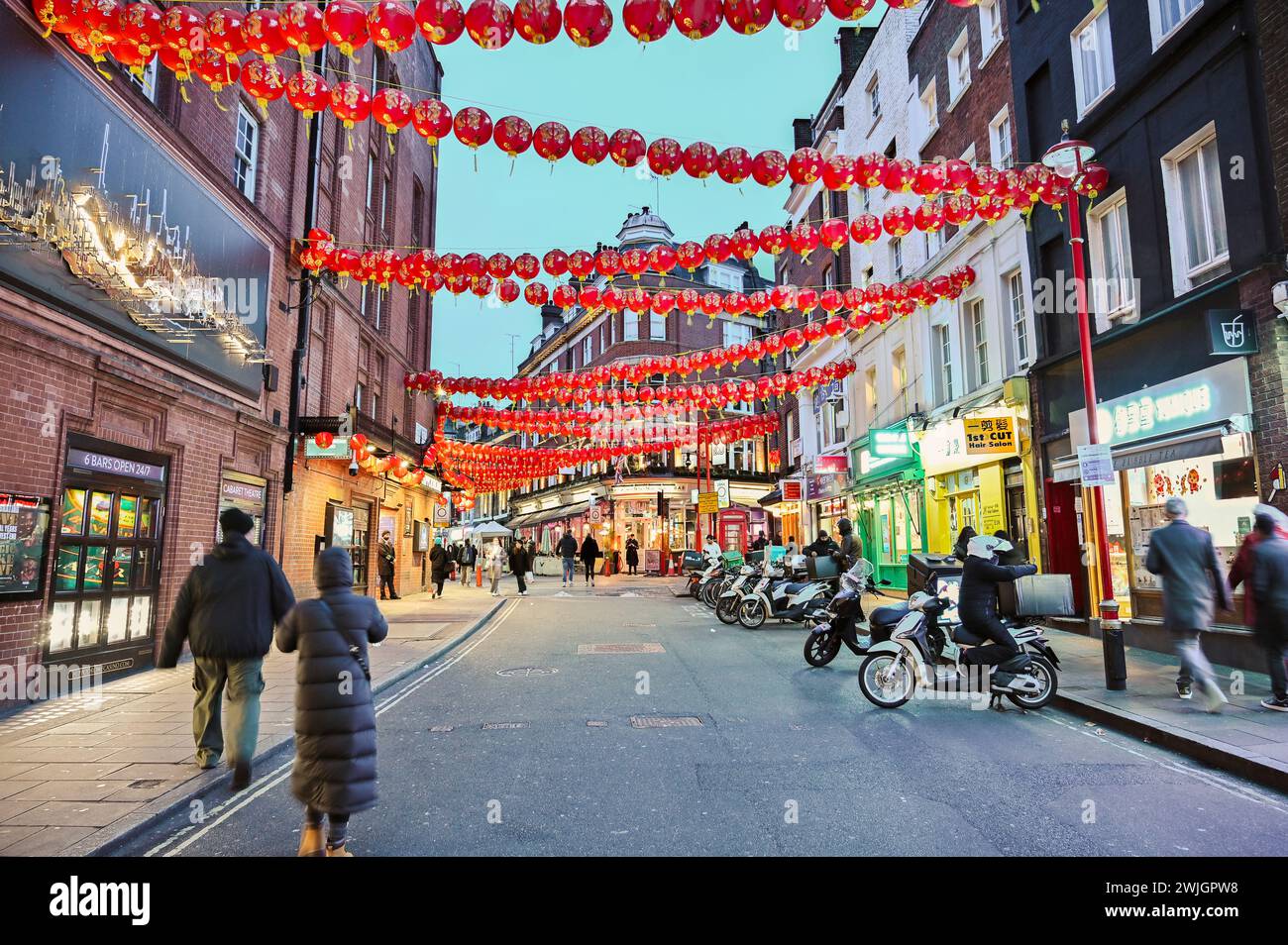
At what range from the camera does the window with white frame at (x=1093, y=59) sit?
40.8 feet

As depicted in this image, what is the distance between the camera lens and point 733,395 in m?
21.3

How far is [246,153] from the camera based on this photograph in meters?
13.1

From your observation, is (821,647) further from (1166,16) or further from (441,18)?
(1166,16)

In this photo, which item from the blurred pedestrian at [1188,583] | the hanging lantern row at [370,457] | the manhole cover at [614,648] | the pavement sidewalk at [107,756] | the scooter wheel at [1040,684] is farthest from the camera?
the hanging lantern row at [370,457]

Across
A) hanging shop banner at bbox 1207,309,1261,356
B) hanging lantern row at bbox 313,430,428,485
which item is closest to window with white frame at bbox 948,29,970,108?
hanging shop banner at bbox 1207,309,1261,356

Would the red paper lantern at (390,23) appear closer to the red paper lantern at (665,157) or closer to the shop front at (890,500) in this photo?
the red paper lantern at (665,157)

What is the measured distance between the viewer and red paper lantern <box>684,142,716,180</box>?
880cm

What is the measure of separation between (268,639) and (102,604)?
5.37 meters

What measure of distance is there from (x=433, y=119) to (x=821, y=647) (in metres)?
8.10

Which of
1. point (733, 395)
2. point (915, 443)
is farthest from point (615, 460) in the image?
point (915, 443)

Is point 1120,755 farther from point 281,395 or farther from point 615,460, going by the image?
point 615,460

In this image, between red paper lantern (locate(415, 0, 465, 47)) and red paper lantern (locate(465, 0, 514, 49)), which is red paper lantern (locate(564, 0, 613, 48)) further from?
red paper lantern (locate(415, 0, 465, 47))

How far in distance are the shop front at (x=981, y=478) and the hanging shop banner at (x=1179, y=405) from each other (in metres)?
2.36

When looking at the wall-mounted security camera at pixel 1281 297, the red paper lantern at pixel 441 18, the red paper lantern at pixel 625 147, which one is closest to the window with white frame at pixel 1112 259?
the wall-mounted security camera at pixel 1281 297
